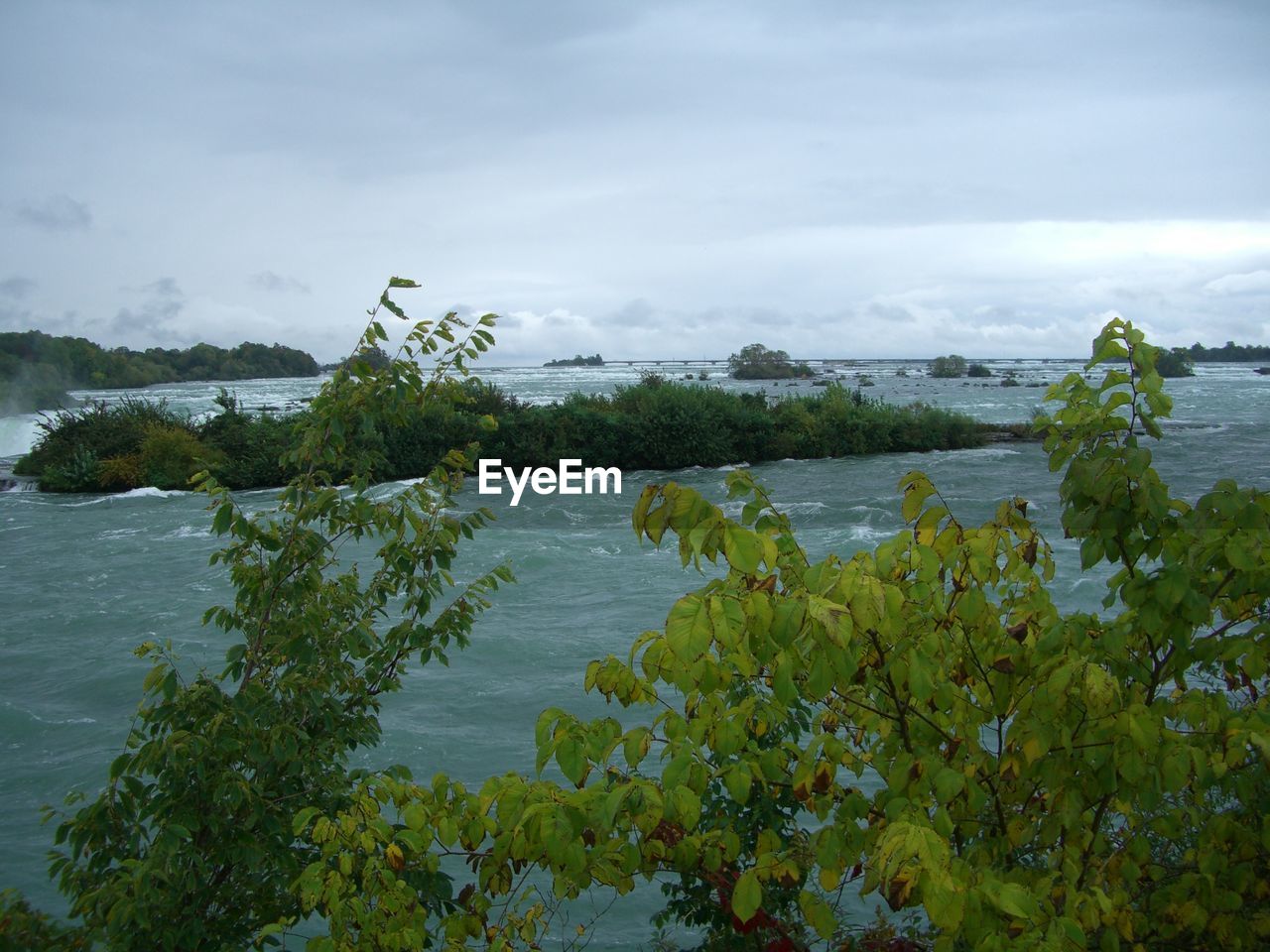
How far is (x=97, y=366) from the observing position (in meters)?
54.3

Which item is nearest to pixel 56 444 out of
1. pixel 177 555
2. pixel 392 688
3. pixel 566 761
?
pixel 177 555

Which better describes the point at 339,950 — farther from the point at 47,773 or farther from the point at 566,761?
the point at 47,773

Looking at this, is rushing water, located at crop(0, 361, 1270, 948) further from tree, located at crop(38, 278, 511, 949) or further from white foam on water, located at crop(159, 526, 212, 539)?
tree, located at crop(38, 278, 511, 949)

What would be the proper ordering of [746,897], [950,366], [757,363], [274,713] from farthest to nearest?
[950,366] → [757,363] → [274,713] → [746,897]

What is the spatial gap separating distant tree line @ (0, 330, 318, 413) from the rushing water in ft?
47.1

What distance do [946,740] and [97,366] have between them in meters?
59.6

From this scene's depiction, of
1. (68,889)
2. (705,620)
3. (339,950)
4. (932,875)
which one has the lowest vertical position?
(68,889)

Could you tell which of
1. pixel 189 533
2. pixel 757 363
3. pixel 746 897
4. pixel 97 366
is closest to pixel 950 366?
pixel 757 363

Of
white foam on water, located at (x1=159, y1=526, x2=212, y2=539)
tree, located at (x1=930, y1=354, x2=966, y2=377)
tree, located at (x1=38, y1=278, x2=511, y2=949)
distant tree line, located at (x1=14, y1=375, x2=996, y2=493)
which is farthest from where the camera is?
tree, located at (x1=930, y1=354, x2=966, y2=377)

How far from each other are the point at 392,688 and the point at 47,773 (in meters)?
6.07

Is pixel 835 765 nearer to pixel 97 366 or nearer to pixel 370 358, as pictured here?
pixel 370 358

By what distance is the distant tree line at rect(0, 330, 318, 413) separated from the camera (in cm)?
3862

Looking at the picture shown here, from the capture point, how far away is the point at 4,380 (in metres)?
38.5

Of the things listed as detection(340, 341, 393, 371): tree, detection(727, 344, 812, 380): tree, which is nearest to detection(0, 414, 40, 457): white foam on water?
detection(340, 341, 393, 371): tree
